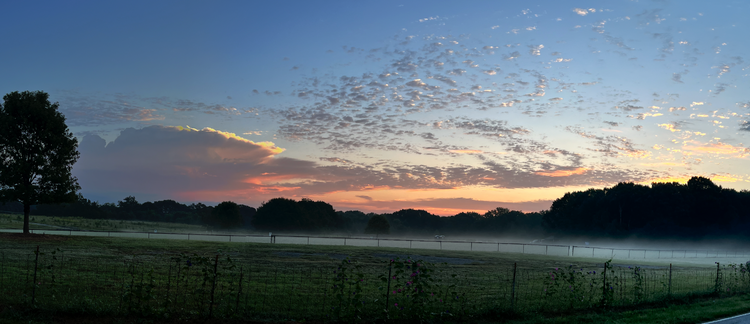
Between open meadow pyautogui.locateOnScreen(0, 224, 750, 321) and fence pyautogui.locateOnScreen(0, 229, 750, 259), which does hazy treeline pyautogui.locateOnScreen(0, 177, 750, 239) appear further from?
open meadow pyautogui.locateOnScreen(0, 224, 750, 321)

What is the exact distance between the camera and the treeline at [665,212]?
341 ft

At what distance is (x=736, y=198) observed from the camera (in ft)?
355

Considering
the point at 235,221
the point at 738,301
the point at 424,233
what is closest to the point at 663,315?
the point at 738,301

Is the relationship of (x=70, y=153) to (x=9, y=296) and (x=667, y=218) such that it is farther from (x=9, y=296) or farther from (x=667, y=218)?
(x=667, y=218)

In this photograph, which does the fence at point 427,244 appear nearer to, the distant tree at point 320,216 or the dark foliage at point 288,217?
A: the dark foliage at point 288,217

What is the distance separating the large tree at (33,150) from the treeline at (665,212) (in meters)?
113

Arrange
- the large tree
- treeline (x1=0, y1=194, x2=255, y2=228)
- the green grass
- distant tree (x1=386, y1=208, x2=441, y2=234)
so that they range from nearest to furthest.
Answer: the large tree → the green grass → treeline (x1=0, y1=194, x2=255, y2=228) → distant tree (x1=386, y1=208, x2=441, y2=234)

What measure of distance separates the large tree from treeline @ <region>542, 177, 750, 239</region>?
113m

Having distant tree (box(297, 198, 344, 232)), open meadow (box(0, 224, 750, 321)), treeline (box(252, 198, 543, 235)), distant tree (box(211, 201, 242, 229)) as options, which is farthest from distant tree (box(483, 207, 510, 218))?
open meadow (box(0, 224, 750, 321))

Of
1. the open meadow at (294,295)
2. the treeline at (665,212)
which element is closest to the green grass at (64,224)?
the open meadow at (294,295)

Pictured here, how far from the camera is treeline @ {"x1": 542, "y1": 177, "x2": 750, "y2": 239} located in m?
104

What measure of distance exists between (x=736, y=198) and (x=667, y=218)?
60.6 ft

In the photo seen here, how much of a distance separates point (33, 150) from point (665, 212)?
119m

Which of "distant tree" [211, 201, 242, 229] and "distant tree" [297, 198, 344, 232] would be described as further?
"distant tree" [297, 198, 344, 232]
